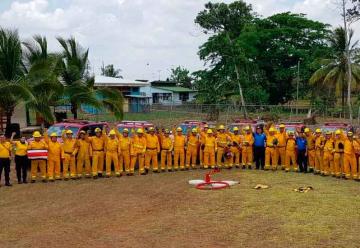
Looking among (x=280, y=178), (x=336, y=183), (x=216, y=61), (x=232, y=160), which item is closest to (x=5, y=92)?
(x=232, y=160)

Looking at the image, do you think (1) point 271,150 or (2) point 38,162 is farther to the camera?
(1) point 271,150

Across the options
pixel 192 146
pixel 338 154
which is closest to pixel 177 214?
pixel 192 146

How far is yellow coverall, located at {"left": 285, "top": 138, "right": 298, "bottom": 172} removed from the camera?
54.4 ft

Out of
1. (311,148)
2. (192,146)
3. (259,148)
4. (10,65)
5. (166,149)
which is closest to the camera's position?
(311,148)

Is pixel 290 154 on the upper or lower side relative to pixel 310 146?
lower

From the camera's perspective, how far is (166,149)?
55.9 feet

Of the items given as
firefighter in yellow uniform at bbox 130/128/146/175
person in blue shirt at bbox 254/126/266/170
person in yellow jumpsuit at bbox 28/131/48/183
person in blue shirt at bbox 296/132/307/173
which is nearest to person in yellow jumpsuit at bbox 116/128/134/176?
firefighter in yellow uniform at bbox 130/128/146/175

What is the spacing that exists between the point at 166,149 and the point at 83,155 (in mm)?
2840

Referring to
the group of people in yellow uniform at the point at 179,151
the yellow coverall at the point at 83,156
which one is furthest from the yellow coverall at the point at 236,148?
the yellow coverall at the point at 83,156

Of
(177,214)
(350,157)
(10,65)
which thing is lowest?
(177,214)

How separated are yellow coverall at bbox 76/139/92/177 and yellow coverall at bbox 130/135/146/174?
1288 mm

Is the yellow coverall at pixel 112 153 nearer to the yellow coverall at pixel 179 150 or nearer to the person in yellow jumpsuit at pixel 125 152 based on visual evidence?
the person in yellow jumpsuit at pixel 125 152

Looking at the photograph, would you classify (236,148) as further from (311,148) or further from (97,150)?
(97,150)

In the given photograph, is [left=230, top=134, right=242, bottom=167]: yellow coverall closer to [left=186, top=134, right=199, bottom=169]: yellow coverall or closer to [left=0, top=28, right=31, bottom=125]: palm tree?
[left=186, top=134, right=199, bottom=169]: yellow coverall
